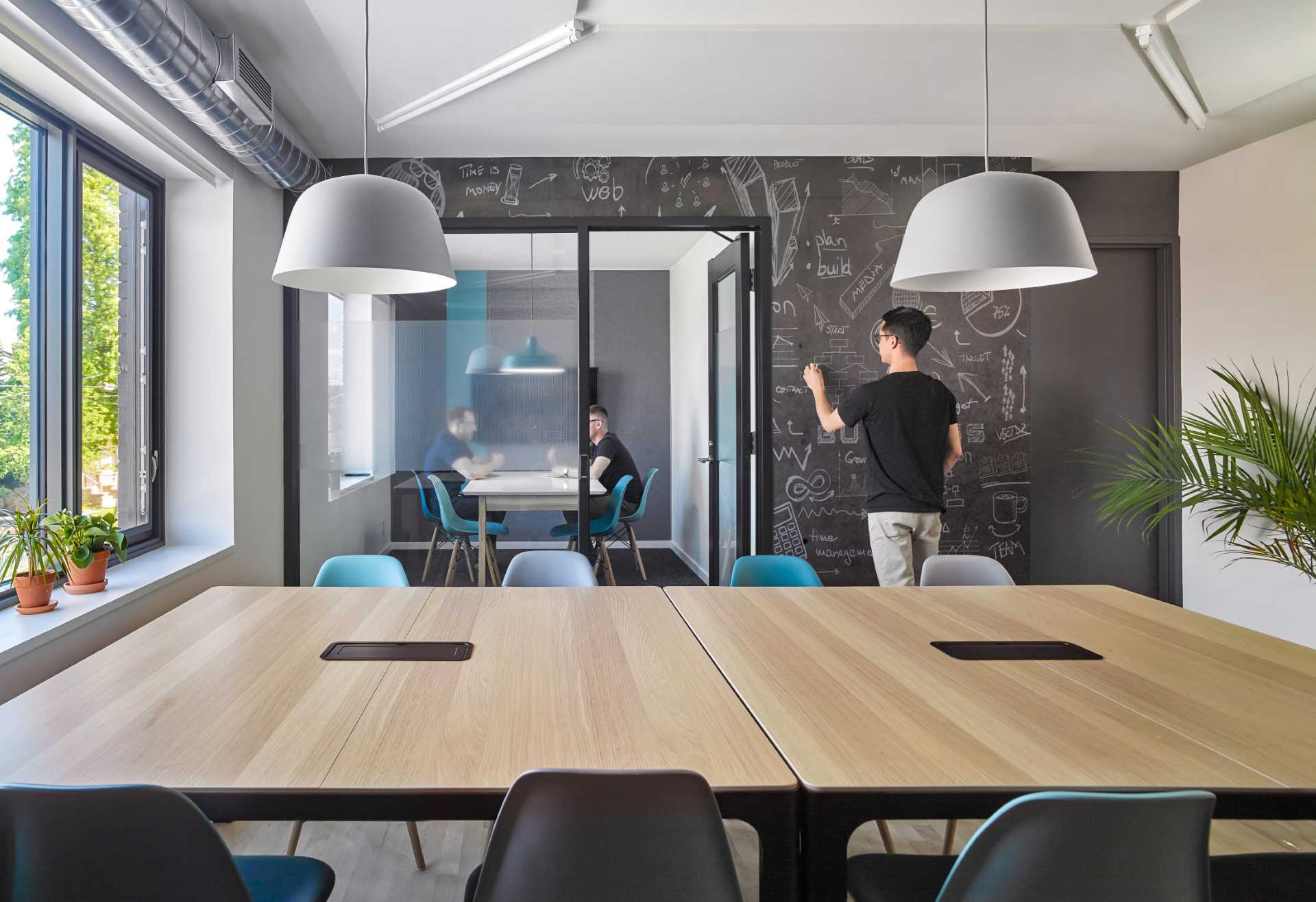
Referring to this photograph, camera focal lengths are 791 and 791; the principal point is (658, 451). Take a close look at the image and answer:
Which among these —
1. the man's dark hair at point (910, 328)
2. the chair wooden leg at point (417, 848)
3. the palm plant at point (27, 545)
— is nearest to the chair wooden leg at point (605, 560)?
the man's dark hair at point (910, 328)

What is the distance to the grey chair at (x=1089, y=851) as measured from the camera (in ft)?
3.56

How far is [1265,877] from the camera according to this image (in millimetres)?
1516

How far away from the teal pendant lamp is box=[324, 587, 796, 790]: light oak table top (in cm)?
243

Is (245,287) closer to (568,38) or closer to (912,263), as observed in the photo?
(568,38)

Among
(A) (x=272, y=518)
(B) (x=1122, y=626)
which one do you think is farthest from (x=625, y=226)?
(B) (x=1122, y=626)

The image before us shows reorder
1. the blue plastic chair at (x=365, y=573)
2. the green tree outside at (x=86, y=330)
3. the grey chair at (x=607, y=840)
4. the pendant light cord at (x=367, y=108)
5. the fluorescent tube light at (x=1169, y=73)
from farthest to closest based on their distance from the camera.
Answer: the fluorescent tube light at (x=1169, y=73)
the blue plastic chair at (x=365, y=573)
the green tree outside at (x=86, y=330)
the pendant light cord at (x=367, y=108)
the grey chair at (x=607, y=840)

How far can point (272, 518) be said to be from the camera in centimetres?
415

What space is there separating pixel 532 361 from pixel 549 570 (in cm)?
173

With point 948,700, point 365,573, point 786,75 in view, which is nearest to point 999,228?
point 948,700

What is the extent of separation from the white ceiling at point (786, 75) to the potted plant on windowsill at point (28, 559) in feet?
5.90

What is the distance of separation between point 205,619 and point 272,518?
209 centimetres

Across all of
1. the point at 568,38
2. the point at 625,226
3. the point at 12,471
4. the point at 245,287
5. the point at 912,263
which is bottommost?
the point at 12,471

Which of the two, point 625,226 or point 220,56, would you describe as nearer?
point 220,56

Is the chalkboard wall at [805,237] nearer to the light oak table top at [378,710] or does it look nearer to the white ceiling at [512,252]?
the white ceiling at [512,252]
